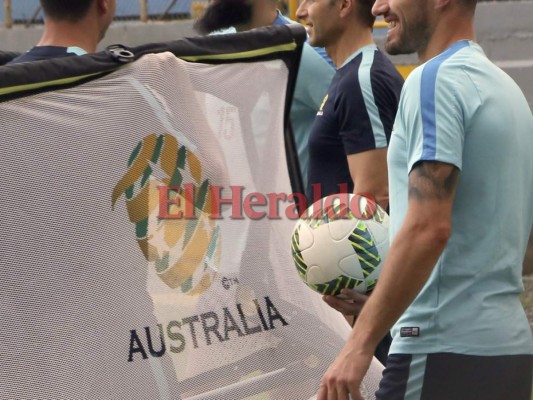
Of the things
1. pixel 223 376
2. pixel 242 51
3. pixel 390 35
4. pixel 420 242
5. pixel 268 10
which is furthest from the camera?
pixel 268 10

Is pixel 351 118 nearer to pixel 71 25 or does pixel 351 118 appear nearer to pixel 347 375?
pixel 71 25

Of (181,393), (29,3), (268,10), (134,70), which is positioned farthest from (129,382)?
(29,3)

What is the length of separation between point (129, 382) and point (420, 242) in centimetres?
123

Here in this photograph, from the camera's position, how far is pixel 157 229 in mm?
3637

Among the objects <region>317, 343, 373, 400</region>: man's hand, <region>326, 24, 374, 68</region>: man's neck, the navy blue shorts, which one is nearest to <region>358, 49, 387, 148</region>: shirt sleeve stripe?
<region>326, 24, 374, 68</region>: man's neck

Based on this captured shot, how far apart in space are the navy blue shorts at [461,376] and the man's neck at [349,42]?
2282mm

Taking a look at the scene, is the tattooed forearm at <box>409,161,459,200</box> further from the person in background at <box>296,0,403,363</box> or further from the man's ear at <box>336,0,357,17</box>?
the man's ear at <box>336,0,357,17</box>

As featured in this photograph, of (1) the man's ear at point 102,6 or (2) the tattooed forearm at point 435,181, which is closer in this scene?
(2) the tattooed forearm at point 435,181

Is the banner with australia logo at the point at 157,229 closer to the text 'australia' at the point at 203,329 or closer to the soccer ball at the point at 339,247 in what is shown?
the text 'australia' at the point at 203,329

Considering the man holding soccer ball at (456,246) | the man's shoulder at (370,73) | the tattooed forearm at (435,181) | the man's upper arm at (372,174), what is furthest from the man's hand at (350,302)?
the man's shoulder at (370,73)

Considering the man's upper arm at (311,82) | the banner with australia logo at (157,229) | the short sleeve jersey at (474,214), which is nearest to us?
the short sleeve jersey at (474,214)

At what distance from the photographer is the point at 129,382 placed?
350cm

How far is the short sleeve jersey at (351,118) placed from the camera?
4559 millimetres

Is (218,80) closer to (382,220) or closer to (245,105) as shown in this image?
(245,105)
